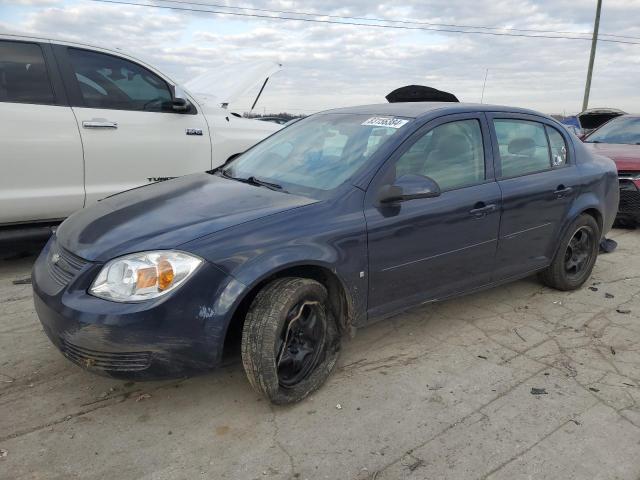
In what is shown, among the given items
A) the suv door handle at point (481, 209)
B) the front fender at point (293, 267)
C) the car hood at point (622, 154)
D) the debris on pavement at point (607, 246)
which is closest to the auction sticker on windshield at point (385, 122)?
the suv door handle at point (481, 209)

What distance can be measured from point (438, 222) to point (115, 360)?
201 cm

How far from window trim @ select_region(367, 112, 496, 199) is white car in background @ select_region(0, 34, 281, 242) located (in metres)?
2.87

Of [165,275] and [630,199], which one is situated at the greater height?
[165,275]

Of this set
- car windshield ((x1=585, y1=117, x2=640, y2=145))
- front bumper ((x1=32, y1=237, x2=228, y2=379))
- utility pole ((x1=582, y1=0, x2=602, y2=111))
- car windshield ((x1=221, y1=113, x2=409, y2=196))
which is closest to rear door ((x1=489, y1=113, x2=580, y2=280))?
car windshield ((x1=221, y1=113, x2=409, y2=196))

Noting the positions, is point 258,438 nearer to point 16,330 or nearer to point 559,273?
point 16,330

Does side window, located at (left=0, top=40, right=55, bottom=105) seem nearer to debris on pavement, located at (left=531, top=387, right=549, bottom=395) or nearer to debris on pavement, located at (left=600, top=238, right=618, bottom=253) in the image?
debris on pavement, located at (left=531, top=387, right=549, bottom=395)

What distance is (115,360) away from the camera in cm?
249

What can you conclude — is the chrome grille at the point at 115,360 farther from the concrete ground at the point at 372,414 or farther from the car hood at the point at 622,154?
the car hood at the point at 622,154

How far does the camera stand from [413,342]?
3.66 meters

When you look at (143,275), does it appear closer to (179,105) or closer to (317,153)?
(317,153)

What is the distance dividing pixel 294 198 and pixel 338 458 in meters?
1.40

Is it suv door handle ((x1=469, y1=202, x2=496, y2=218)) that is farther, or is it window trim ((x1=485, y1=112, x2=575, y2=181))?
window trim ((x1=485, y1=112, x2=575, y2=181))

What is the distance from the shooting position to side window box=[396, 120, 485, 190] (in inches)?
133

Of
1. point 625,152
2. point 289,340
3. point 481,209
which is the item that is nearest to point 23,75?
point 289,340
